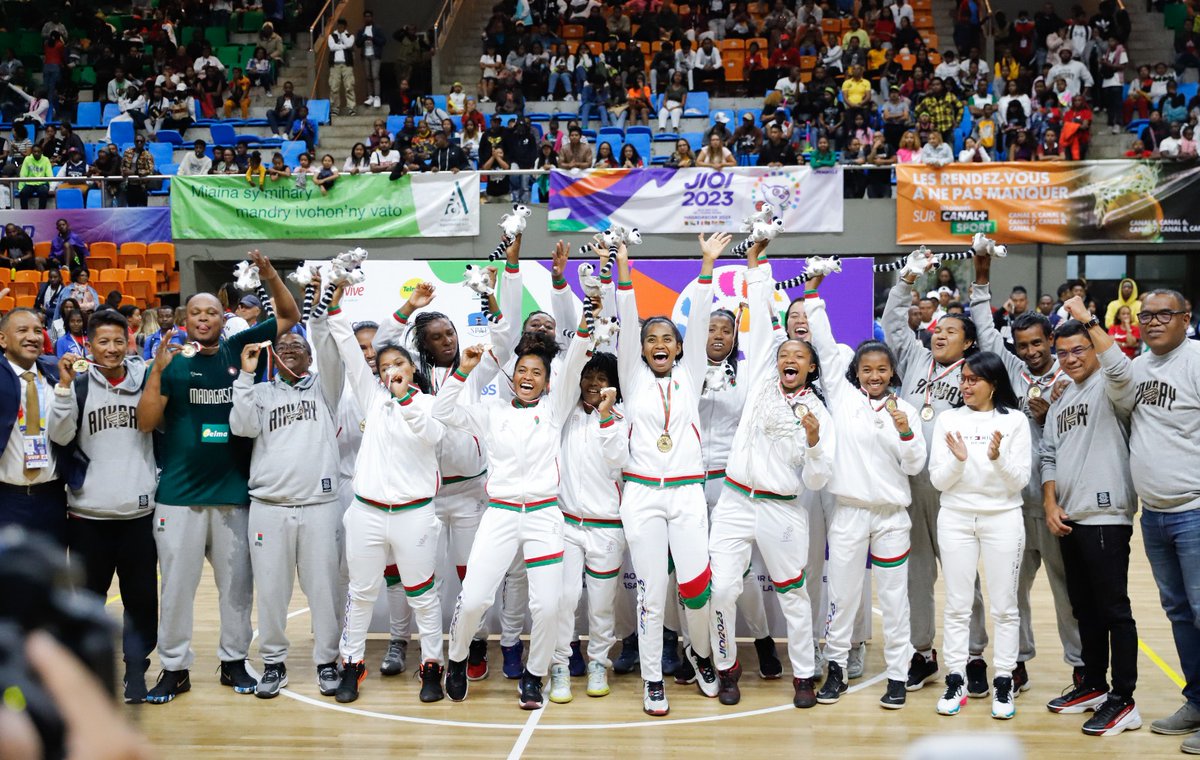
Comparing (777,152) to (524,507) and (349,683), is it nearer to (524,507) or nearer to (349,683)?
(524,507)

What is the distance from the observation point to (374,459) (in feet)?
19.2

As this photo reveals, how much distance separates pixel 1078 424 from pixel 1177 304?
735 millimetres

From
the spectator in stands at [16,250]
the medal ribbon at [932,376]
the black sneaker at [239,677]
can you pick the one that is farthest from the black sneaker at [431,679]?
the spectator in stands at [16,250]

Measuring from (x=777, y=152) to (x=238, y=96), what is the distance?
9721 millimetres

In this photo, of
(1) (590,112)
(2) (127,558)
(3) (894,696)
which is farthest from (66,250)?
(3) (894,696)

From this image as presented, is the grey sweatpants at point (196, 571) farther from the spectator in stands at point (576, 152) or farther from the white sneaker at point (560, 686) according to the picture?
the spectator in stands at point (576, 152)

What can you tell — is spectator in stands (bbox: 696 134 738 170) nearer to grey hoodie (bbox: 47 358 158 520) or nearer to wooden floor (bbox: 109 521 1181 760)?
wooden floor (bbox: 109 521 1181 760)

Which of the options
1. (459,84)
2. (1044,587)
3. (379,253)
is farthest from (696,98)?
(1044,587)

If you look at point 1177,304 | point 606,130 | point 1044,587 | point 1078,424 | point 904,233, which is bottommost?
point 1044,587

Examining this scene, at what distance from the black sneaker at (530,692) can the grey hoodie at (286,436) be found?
56.2 inches

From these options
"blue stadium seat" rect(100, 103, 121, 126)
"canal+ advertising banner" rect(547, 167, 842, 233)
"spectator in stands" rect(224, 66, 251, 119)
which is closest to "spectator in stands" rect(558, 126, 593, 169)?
"canal+ advertising banner" rect(547, 167, 842, 233)

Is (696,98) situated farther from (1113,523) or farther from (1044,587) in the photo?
(1113,523)

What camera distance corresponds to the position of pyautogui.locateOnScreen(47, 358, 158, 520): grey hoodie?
226 inches

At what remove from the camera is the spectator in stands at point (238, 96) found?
19.2 metres
